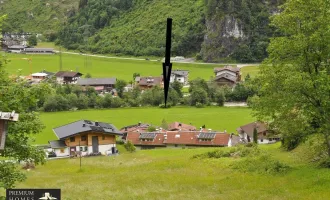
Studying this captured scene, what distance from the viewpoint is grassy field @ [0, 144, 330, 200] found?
19.0 m

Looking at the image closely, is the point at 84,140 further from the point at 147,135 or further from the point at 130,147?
the point at 147,135

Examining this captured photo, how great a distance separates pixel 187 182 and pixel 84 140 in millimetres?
27680

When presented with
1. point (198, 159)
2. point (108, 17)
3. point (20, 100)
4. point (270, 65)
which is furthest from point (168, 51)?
point (108, 17)

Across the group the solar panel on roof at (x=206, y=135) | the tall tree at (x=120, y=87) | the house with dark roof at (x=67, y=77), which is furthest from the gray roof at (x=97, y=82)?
the solar panel on roof at (x=206, y=135)

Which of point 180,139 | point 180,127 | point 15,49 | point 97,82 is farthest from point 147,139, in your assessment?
point 15,49

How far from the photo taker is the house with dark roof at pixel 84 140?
48.3 m

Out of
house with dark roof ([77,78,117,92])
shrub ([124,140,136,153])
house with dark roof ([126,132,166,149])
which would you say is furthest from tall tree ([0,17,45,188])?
house with dark roof ([77,78,117,92])

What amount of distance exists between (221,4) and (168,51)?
138 metres

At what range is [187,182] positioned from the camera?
22.9 metres

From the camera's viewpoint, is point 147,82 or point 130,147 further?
point 147,82

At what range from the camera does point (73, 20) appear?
18488 cm

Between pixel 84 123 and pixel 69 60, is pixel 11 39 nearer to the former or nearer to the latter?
pixel 69 60

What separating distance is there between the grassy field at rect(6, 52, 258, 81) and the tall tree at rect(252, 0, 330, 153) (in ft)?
257
